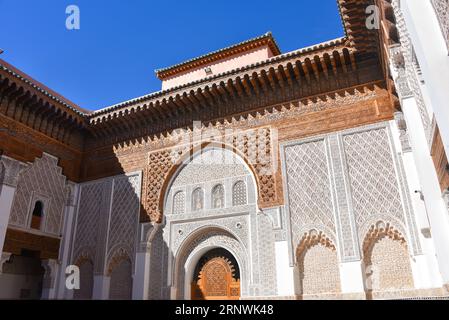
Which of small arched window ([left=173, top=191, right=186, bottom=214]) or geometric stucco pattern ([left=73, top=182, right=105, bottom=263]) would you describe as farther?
geometric stucco pattern ([left=73, top=182, right=105, bottom=263])

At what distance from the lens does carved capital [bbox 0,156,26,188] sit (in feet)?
18.1

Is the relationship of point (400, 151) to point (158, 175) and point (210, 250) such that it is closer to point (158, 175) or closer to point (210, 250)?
point (210, 250)

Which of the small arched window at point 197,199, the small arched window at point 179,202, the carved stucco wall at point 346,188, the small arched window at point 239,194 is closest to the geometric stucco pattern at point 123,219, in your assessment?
the small arched window at point 179,202

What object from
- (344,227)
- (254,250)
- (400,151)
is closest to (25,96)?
(254,250)

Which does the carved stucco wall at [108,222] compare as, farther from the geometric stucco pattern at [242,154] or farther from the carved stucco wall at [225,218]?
the carved stucco wall at [225,218]

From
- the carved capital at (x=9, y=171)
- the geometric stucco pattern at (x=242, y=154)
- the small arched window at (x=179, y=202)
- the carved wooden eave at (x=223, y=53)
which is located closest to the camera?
the geometric stucco pattern at (x=242, y=154)

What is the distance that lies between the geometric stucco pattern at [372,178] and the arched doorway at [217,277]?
6.33 feet

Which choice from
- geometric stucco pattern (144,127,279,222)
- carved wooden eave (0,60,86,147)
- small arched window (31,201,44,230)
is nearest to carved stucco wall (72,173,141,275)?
geometric stucco pattern (144,127,279,222)

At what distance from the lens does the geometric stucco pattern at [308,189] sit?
471 cm

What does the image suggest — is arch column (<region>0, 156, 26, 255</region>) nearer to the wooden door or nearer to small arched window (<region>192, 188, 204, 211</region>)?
small arched window (<region>192, 188, 204, 211</region>)

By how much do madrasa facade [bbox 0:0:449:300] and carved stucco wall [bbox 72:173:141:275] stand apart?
25 millimetres

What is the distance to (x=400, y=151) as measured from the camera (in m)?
4.46

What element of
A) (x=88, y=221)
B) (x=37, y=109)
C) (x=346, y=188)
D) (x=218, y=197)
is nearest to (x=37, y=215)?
(x=88, y=221)
